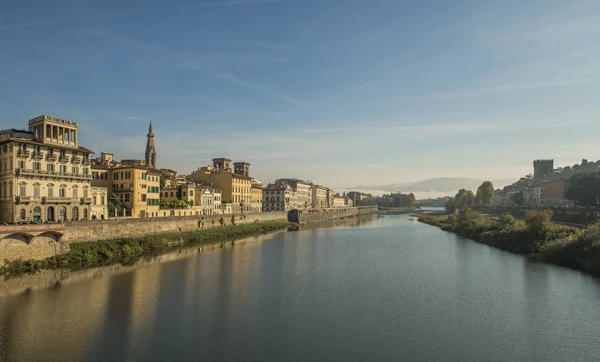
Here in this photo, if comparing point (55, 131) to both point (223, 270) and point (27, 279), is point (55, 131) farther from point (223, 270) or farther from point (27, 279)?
point (223, 270)

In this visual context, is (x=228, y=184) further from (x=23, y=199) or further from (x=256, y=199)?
(x=23, y=199)

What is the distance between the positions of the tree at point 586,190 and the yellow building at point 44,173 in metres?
83.4

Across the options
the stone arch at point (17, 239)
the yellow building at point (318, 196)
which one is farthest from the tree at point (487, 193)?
the stone arch at point (17, 239)

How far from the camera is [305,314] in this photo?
73.9 feet

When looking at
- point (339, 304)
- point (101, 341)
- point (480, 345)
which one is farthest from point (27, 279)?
point (480, 345)

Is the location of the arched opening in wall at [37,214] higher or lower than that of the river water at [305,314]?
higher

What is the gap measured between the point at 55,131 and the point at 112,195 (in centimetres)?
1318

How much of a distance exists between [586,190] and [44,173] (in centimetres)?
8786

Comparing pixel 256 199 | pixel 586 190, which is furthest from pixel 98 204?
pixel 586 190

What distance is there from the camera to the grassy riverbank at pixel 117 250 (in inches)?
1221

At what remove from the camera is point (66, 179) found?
1639 inches

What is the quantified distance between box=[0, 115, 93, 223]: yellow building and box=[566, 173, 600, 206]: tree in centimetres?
8338

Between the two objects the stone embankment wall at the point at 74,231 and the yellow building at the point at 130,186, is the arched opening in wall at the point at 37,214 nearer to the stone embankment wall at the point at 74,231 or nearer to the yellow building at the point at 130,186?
A: the stone embankment wall at the point at 74,231

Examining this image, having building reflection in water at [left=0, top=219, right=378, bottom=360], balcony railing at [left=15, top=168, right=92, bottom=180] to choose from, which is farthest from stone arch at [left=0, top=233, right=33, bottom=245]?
balcony railing at [left=15, top=168, right=92, bottom=180]
